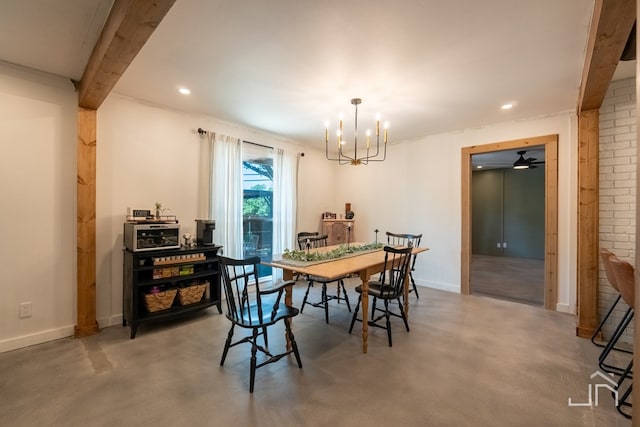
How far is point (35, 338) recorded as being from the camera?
2.57 m

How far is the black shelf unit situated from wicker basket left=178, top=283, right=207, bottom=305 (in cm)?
4

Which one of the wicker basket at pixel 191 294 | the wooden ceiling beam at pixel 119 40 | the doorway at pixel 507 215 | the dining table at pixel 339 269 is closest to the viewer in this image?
the wooden ceiling beam at pixel 119 40

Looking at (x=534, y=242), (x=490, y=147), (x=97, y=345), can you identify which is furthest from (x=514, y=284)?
(x=97, y=345)

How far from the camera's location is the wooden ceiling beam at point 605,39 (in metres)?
1.46

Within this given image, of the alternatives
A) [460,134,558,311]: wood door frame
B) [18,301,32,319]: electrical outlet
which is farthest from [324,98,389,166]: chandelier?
[18,301,32,319]: electrical outlet

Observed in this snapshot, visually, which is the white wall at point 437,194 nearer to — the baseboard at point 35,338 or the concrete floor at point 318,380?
the concrete floor at point 318,380

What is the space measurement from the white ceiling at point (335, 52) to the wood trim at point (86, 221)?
1.70 ft

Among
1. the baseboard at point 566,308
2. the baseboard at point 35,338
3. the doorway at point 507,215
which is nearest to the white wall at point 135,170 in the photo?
the baseboard at point 35,338

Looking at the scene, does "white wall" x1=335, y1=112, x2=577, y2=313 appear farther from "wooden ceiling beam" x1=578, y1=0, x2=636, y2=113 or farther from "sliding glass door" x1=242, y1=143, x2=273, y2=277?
"sliding glass door" x1=242, y1=143, x2=273, y2=277

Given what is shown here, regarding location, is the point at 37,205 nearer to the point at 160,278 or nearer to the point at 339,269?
the point at 160,278

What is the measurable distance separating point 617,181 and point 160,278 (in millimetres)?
4686

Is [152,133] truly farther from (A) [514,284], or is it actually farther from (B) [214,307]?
(A) [514,284]

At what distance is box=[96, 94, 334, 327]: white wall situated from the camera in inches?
Result: 117

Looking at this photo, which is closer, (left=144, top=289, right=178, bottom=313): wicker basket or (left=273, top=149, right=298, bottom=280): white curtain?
(left=144, top=289, right=178, bottom=313): wicker basket
